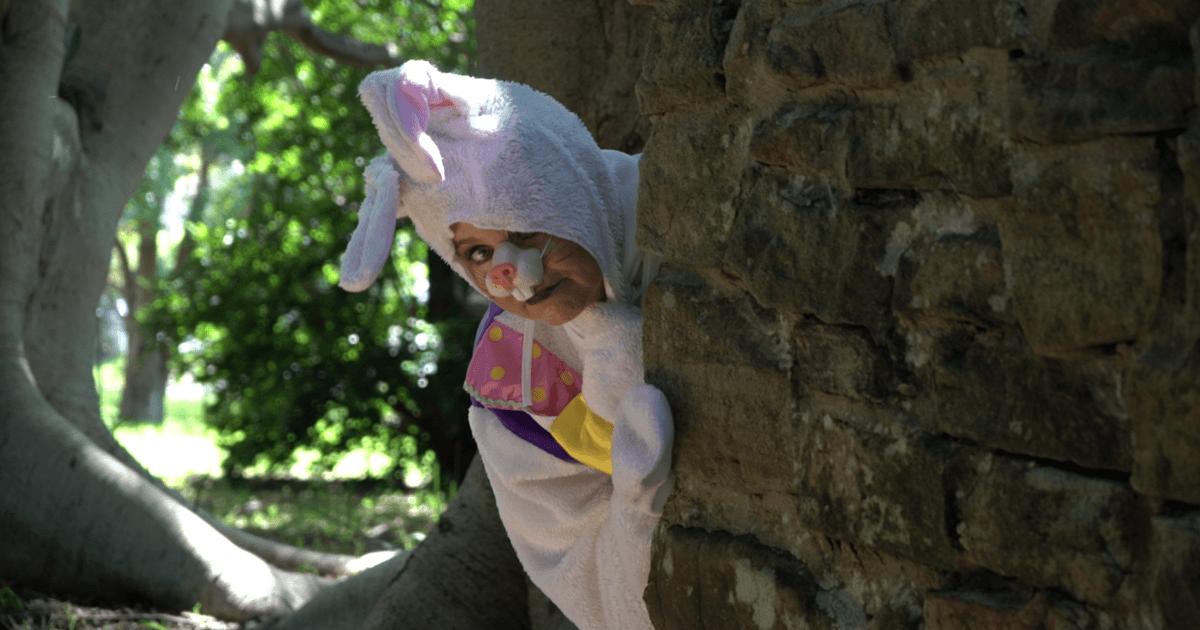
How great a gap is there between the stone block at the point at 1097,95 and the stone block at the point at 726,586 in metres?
0.66

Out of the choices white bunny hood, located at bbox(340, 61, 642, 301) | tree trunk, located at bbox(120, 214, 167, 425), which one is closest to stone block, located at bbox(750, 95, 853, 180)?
white bunny hood, located at bbox(340, 61, 642, 301)

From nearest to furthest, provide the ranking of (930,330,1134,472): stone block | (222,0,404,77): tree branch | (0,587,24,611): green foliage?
1. (930,330,1134,472): stone block
2. (0,587,24,611): green foliage
3. (222,0,404,77): tree branch

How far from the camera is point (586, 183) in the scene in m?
1.75

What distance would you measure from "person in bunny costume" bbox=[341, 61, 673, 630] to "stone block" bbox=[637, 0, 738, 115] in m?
0.23

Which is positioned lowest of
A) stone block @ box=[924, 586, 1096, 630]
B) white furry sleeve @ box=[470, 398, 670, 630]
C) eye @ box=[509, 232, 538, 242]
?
white furry sleeve @ box=[470, 398, 670, 630]

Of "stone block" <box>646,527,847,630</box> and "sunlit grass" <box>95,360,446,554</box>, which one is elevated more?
"stone block" <box>646,527,847,630</box>

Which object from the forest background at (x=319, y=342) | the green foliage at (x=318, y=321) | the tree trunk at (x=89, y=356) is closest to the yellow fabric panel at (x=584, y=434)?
the tree trunk at (x=89, y=356)

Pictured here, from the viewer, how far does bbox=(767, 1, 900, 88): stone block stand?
1.19 m

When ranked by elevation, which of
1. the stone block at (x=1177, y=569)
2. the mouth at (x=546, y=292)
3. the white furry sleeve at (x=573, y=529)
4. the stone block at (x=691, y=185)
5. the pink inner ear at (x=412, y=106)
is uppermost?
the pink inner ear at (x=412, y=106)

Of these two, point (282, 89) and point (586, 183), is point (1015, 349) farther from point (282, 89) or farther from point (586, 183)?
point (282, 89)

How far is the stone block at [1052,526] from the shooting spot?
37.8 inches

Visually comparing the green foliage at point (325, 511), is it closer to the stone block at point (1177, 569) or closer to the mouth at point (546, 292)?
the mouth at point (546, 292)

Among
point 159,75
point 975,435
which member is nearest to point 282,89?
point 159,75

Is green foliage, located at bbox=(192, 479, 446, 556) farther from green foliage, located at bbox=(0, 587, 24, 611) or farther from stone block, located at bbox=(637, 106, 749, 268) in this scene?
stone block, located at bbox=(637, 106, 749, 268)
